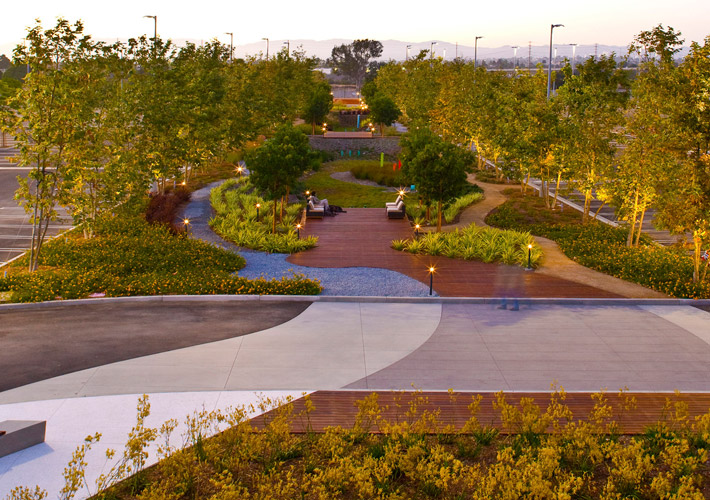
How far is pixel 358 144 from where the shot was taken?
57.5 m

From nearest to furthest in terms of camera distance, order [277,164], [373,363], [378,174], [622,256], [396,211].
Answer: [373,363] < [622,256] < [277,164] < [396,211] < [378,174]

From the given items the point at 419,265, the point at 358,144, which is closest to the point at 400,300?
the point at 419,265

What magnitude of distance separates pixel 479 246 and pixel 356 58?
586ft

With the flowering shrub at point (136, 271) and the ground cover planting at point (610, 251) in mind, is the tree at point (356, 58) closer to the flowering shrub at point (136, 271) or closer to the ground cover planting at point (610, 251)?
the ground cover planting at point (610, 251)

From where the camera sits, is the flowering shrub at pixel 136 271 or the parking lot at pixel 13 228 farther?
the parking lot at pixel 13 228

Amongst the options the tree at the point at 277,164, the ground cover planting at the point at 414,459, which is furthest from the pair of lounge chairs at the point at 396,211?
the ground cover planting at the point at 414,459

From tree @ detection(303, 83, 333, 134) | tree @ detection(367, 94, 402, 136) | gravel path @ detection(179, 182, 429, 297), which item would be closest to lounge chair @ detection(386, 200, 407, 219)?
gravel path @ detection(179, 182, 429, 297)

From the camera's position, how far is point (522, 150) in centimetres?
2988

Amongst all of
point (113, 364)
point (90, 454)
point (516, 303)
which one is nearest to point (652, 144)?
point (516, 303)

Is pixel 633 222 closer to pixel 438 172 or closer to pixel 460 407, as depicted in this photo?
pixel 438 172

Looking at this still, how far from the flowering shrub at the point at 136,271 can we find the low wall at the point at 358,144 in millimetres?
34195

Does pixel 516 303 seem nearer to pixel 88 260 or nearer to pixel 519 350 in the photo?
pixel 519 350

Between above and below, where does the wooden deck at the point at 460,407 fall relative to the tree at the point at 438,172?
below

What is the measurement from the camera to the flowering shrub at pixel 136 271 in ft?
58.6
